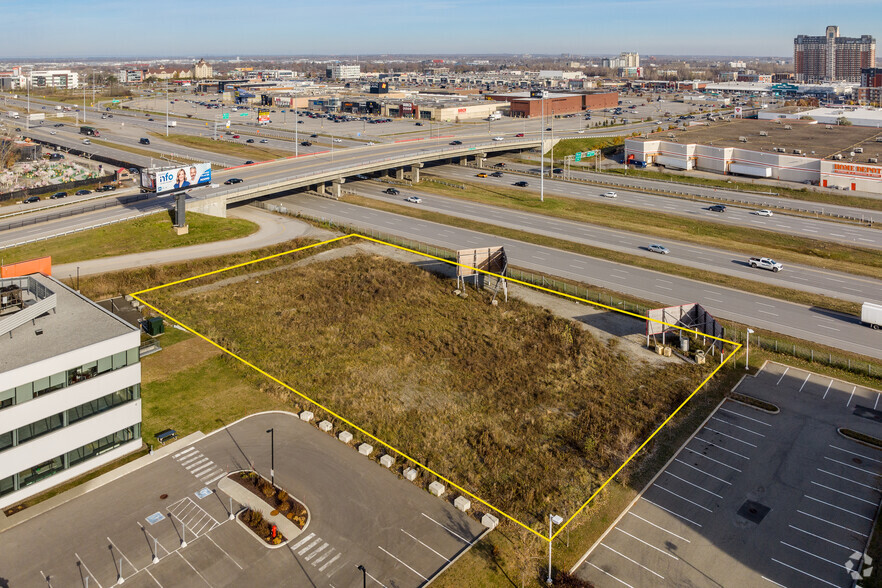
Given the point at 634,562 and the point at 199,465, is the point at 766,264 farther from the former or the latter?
the point at 199,465

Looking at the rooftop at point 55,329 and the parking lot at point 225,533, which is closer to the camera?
the parking lot at point 225,533

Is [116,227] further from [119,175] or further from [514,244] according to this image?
[514,244]

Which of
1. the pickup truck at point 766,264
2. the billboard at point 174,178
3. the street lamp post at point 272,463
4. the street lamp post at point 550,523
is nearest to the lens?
the street lamp post at point 550,523

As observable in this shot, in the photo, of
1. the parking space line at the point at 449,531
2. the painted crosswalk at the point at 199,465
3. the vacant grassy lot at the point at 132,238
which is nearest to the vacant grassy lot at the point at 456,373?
the parking space line at the point at 449,531

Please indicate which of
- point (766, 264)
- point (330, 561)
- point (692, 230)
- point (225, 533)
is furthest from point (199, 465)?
point (692, 230)

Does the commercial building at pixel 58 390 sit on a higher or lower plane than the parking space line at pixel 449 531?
higher

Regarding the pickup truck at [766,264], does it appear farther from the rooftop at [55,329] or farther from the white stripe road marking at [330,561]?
the rooftop at [55,329]

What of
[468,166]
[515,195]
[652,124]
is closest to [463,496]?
[515,195]
